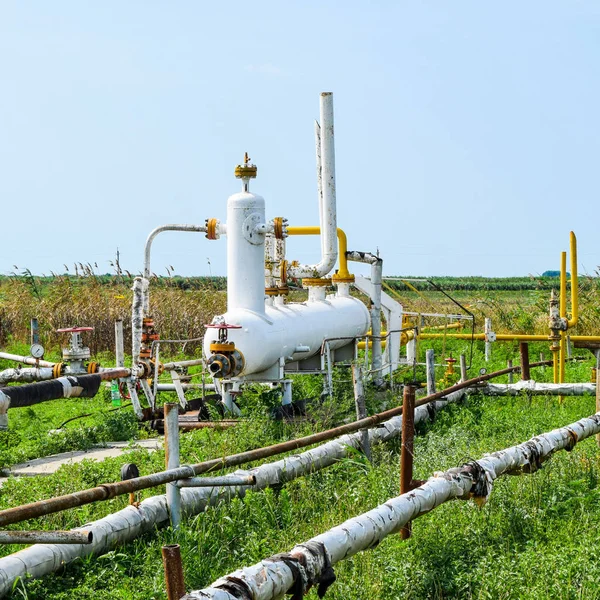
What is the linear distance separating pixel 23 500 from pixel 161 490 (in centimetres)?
148

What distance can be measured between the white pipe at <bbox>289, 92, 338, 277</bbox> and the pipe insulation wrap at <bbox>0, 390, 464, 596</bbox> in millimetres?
6351

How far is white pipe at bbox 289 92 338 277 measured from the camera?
51.8 feet

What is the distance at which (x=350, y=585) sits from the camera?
6.28 meters

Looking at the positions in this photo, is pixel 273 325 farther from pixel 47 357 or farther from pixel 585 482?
pixel 47 357

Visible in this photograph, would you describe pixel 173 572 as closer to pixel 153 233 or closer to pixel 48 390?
pixel 48 390

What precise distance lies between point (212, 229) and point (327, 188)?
212 centimetres

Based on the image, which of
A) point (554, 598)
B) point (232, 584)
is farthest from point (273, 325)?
point (232, 584)

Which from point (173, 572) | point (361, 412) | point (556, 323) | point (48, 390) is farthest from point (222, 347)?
point (173, 572)

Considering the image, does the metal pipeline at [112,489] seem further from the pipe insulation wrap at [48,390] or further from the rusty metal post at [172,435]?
the pipe insulation wrap at [48,390]

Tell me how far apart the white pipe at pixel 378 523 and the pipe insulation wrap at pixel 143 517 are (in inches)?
64.5

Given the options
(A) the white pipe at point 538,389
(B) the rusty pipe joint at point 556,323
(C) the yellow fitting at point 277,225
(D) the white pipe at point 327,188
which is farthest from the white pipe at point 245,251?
(B) the rusty pipe joint at point 556,323

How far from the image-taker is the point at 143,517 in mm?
7254

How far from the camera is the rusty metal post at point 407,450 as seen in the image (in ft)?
24.6

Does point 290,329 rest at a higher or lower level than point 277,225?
lower
